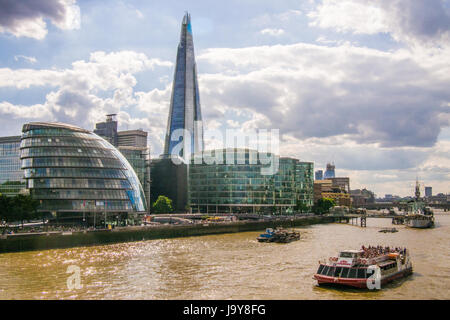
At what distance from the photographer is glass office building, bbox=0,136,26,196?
333 ft

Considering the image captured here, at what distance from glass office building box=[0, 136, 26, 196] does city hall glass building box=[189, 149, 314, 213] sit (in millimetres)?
78304

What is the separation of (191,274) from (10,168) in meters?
71.7

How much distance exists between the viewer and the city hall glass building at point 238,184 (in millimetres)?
168750

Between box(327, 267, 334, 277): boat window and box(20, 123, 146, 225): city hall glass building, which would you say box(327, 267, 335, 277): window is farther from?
box(20, 123, 146, 225): city hall glass building

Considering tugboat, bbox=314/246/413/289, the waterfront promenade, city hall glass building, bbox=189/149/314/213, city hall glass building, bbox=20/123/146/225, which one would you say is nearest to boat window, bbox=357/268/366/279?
tugboat, bbox=314/246/413/289

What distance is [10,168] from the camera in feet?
342

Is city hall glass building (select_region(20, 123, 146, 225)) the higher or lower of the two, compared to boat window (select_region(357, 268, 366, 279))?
higher

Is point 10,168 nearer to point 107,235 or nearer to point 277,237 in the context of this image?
point 107,235

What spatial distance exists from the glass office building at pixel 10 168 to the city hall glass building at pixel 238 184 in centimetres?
7830

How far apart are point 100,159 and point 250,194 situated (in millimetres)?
80485

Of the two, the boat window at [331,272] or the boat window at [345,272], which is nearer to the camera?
the boat window at [345,272]

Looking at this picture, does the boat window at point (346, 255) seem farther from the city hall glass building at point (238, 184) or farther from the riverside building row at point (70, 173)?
the city hall glass building at point (238, 184)

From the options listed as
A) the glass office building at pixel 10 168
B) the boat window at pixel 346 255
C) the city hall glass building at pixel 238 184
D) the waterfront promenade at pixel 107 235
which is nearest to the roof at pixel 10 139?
the glass office building at pixel 10 168

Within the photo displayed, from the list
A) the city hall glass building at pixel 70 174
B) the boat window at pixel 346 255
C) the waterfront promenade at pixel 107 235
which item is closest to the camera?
the boat window at pixel 346 255
